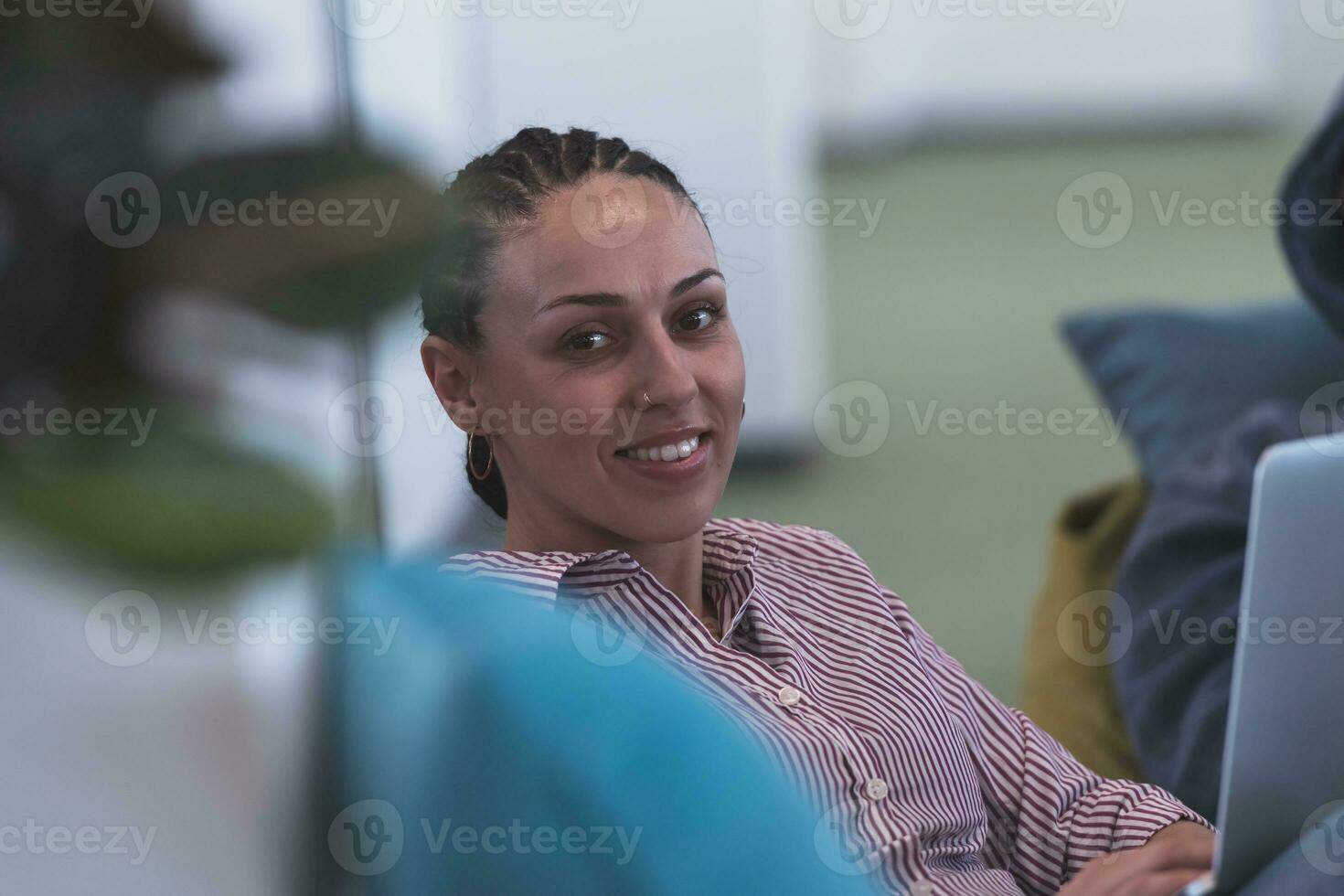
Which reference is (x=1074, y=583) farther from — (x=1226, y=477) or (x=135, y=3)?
(x=135, y=3)

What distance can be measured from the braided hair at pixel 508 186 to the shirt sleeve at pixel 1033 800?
0.22 meters

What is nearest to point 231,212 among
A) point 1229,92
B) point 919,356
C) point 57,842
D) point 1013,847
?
point 57,842

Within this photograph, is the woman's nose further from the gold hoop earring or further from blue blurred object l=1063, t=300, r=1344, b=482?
blue blurred object l=1063, t=300, r=1344, b=482

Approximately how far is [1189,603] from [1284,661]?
1.90 feet

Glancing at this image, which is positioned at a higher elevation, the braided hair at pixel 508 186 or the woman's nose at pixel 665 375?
the braided hair at pixel 508 186

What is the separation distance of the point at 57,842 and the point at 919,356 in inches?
145

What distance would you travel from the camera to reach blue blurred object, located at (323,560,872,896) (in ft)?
1.34

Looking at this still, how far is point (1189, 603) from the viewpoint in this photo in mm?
1182

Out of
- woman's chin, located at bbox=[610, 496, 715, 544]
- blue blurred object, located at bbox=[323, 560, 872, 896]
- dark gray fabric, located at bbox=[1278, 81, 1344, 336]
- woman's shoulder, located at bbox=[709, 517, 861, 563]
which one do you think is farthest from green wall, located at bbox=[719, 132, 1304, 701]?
dark gray fabric, located at bbox=[1278, 81, 1344, 336]

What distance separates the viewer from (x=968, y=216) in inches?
239

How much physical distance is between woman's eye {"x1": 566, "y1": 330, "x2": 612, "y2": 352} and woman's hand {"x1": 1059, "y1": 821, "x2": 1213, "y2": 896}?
0.95ft

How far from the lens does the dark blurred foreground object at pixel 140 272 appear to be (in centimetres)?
21

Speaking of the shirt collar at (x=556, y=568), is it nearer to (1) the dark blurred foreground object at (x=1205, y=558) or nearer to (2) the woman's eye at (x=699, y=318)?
(2) the woman's eye at (x=699, y=318)

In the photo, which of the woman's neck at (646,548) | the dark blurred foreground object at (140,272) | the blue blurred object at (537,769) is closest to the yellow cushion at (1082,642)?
the woman's neck at (646,548)
